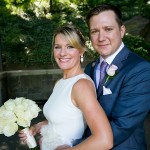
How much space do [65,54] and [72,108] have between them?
0.41 meters

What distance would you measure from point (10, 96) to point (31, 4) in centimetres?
502

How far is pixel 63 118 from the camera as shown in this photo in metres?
2.10

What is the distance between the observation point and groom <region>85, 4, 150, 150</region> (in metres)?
1.91

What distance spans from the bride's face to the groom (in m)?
0.16

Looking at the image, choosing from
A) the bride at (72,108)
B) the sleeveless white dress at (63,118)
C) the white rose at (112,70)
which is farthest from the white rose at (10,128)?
the white rose at (112,70)

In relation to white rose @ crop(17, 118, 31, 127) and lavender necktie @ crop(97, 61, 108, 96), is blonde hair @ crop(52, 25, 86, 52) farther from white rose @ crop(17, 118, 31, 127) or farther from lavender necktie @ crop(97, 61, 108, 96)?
white rose @ crop(17, 118, 31, 127)

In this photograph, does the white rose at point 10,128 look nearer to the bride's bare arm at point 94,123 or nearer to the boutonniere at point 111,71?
the bride's bare arm at point 94,123

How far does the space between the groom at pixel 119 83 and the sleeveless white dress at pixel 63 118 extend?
4.2 inches

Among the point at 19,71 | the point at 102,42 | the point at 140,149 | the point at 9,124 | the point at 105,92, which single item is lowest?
the point at 19,71

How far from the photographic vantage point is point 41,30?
35.3 feet

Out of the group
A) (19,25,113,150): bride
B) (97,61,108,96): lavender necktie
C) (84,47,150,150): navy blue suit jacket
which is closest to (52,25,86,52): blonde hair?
(19,25,113,150): bride

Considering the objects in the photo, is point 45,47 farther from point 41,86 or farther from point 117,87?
point 117,87

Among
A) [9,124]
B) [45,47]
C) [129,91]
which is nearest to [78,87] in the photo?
[129,91]

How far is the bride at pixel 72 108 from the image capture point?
1.83 meters
